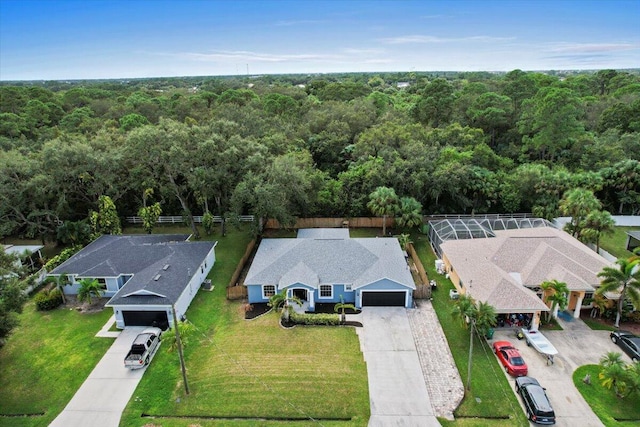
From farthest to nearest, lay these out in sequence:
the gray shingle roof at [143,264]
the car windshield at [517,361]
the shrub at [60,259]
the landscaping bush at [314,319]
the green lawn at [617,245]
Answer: the green lawn at [617,245] → the shrub at [60,259] → the gray shingle roof at [143,264] → the landscaping bush at [314,319] → the car windshield at [517,361]

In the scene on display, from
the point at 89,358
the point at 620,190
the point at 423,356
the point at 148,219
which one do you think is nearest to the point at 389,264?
the point at 423,356

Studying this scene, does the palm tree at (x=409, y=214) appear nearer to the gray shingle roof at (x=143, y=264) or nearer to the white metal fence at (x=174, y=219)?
the white metal fence at (x=174, y=219)

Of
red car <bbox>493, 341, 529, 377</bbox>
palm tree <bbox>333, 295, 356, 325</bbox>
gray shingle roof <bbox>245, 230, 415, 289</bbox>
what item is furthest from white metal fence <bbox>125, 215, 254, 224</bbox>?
red car <bbox>493, 341, 529, 377</bbox>

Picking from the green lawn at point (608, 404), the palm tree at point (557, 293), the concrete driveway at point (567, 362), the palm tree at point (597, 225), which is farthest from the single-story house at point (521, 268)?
the green lawn at point (608, 404)

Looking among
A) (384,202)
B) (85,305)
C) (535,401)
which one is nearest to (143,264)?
(85,305)

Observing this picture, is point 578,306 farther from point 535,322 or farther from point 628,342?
point 535,322

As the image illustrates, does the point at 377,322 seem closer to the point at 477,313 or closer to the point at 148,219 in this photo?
the point at 477,313

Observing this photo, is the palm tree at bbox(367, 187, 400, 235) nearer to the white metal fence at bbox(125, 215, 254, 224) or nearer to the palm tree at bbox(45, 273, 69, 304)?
the white metal fence at bbox(125, 215, 254, 224)
